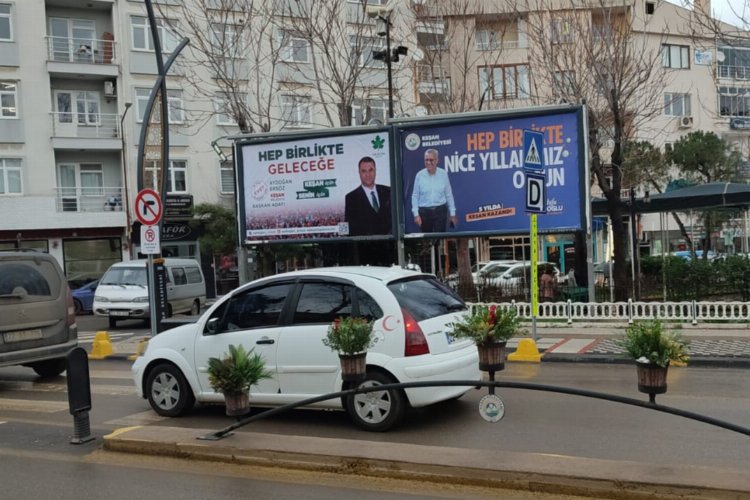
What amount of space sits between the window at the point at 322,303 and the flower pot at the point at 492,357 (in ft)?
5.37

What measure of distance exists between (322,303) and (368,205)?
10.5m

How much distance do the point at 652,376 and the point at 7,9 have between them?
3506 centimetres

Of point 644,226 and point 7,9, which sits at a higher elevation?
point 7,9

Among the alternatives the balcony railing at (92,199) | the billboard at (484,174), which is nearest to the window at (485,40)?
the billboard at (484,174)

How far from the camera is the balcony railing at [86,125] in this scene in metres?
33.8

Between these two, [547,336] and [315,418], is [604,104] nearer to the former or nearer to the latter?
[547,336]

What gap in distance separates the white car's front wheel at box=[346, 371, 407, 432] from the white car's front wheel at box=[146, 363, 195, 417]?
6.87 ft

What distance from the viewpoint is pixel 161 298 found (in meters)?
15.4

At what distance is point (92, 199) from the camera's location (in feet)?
114

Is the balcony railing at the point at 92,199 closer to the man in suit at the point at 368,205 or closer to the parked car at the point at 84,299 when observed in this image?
the parked car at the point at 84,299

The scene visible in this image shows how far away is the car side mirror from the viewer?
26.2ft

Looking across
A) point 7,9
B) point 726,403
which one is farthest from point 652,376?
point 7,9

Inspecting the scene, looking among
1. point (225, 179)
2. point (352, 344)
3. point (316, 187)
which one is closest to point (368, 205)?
point (316, 187)

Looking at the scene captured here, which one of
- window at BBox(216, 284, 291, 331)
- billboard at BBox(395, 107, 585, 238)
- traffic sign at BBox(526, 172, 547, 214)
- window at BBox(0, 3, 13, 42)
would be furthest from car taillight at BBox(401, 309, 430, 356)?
window at BBox(0, 3, 13, 42)
